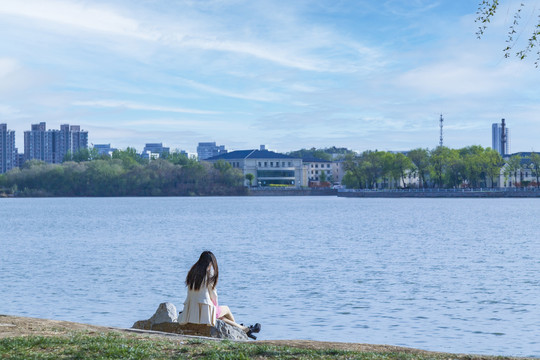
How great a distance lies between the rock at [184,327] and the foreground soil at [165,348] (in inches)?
42.1

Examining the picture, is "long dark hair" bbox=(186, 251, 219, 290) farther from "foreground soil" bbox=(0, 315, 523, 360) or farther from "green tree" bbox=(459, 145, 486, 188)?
"green tree" bbox=(459, 145, 486, 188)

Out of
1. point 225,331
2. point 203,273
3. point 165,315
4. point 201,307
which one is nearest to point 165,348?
point 203,273

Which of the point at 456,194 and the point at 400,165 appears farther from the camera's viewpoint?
the point at 456,194

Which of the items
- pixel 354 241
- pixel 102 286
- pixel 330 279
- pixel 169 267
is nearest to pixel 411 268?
pixel 330 279

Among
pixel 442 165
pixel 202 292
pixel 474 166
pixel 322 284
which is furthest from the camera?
pixel 442 165

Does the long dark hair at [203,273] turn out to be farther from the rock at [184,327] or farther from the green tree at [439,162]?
the green tree at [439,162]

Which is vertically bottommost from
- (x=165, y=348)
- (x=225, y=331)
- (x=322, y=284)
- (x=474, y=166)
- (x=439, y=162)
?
(x=322, y=284)

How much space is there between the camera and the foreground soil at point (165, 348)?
1118 cm

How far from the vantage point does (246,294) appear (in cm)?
2698

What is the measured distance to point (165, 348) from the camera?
11.8m

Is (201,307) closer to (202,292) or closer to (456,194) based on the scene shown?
(202,292)

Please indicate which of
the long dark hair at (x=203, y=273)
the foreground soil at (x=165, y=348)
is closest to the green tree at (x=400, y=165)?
the long dark hair at (x=203, y=273)

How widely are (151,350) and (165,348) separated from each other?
357 millimetres

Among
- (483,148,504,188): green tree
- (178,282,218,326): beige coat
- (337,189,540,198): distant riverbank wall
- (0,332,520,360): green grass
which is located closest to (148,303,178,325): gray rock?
(178,282,218,326): beige coat
